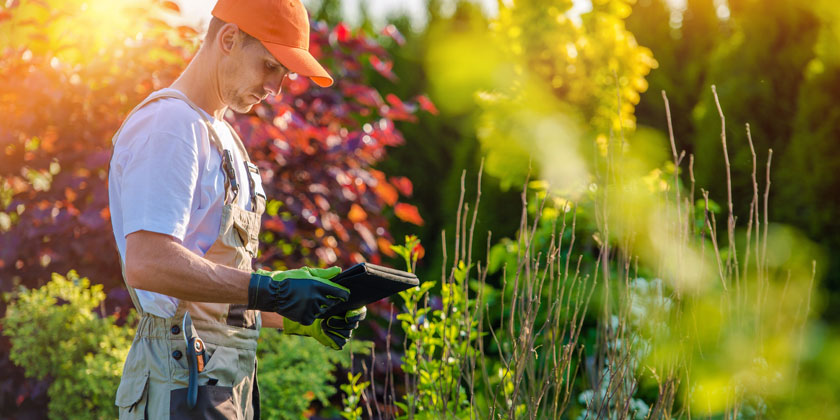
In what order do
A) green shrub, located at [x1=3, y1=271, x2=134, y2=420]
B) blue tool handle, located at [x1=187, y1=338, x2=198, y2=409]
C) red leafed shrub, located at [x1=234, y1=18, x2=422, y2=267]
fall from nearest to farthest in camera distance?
blue tool handle, located at [x1=187, y1=338, x2=198, y2=409] → green shrub, located at [x1=3, y1=271, x2=134, y2=420] → red leafed shrub, located at [x1=234, y1=18, x2=422, y2=267]

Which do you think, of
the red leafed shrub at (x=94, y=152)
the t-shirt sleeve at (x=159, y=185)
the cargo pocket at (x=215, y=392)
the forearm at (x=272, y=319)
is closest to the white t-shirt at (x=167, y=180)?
the t-shirt sleeve at (x=159, y=185)

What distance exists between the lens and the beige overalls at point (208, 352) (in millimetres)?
1674

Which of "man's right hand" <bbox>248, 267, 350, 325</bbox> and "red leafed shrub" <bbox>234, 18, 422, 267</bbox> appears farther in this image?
"red leafed shrub" <bbox>234, 18, 422, 267</bbox>

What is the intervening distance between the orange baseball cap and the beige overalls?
226 millimetres

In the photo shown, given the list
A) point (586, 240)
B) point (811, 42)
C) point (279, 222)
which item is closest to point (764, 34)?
point (811, 42)

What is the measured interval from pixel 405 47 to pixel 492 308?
462 cm

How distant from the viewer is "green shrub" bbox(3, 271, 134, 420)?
3.28 m

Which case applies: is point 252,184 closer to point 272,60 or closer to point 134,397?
point 272,60

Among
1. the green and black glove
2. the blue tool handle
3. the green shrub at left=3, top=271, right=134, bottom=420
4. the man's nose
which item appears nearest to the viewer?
the blue tool handle

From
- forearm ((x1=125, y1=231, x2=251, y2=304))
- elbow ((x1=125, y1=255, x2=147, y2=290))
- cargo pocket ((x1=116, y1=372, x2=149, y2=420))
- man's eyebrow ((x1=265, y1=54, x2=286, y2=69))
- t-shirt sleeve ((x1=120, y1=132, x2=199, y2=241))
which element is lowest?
cargo pocket ((x1=116, y1=372, x2=149, y2=420))

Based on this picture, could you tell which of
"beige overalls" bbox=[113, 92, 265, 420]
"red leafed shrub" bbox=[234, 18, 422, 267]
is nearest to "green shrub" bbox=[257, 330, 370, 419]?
"red leafed shrub" bbox=[234, 18, 422, 267]

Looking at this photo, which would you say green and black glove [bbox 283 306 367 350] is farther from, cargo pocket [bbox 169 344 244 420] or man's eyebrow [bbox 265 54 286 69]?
man's eyebrow [bbox 265 54 286 69]

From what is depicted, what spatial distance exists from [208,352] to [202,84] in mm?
615

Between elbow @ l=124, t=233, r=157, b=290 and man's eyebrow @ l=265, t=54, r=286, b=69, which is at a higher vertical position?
man's eyebrow @ l=265, t=54, r=286, b=69
